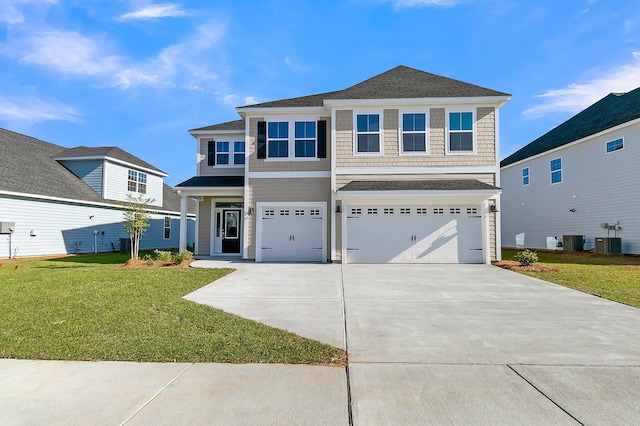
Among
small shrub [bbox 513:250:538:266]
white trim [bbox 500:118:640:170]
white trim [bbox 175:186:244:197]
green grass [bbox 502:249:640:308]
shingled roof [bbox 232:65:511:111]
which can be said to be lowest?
green grass [bbox 502:249:640:308]

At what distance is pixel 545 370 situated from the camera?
10.9 feet

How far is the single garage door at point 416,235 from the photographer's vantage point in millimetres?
12328

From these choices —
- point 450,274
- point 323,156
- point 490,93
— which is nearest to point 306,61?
point 323,156

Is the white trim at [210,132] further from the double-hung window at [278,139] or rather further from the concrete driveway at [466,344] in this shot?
the concrete driveway at [466,344]

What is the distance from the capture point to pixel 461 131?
1241 centimetres

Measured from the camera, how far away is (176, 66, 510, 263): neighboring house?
1225cm

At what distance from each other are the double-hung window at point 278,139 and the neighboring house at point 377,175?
41mm

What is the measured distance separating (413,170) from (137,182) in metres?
18.5

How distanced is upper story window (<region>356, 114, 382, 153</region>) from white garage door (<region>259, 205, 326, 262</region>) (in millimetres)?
2881

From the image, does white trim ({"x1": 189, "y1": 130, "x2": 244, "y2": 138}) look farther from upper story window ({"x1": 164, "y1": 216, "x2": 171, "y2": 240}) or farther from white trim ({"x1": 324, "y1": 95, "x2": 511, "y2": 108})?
upper story window ({"x1": 164, "y1": 216, "x2": 171, "y2": 240})

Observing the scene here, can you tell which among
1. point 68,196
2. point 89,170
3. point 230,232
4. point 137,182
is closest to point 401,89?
point 230,232

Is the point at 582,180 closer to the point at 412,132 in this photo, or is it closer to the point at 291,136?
the point at 412,132

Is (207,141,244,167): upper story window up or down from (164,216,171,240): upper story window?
up

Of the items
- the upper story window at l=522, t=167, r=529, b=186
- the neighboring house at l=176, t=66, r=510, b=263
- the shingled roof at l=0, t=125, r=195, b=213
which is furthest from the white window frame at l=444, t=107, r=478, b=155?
the shingled roof at l=0, t=125, r=195, b=213
